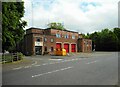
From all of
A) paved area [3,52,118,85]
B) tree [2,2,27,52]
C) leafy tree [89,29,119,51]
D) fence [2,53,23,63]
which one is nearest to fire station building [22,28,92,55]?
leafy tree [89,29,119,51]

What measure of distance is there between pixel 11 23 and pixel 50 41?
112 feet

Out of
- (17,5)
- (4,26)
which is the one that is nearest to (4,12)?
(4,26)

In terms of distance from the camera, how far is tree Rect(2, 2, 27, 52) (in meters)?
23.2

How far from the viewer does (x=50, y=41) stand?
58.5 meters

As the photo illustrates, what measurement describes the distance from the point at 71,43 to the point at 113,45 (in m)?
26.4

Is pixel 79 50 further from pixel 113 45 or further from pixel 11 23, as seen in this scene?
pixel 11 23

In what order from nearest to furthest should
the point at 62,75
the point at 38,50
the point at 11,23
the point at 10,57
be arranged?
the point at 62,75 → the point at 11,23 → the point at 10,57 → the point at 38,50

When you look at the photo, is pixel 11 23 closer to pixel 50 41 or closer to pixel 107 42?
pixel 50 41

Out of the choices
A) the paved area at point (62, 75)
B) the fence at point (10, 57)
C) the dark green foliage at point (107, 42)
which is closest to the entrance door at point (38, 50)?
the fence at point (10, 57)

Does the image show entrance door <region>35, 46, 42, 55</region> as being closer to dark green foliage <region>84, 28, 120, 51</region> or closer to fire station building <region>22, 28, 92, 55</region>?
fire station building <region>22, 28, 92, 55</region>

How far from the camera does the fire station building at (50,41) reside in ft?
176

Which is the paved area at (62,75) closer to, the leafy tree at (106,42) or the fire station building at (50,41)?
the fire station building at (50,41)

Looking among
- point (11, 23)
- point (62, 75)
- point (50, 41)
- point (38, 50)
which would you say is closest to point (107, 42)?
point (50, 41)

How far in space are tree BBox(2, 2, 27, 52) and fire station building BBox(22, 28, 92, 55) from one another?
23.3m
